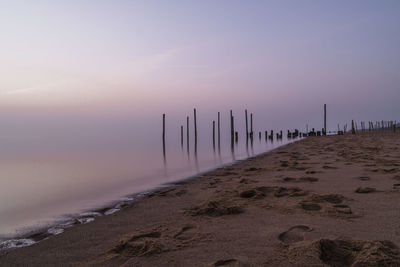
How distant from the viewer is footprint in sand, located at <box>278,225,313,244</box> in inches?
102

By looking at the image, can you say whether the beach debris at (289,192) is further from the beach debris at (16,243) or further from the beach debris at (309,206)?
the beach debris at (16,243)

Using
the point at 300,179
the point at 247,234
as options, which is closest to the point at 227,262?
the point at 247,234

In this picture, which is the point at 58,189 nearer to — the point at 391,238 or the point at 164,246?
the point at 164,246

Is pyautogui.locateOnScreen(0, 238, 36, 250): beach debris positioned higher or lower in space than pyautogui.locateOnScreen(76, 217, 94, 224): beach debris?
→ higher

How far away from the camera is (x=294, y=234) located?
2.74 metres

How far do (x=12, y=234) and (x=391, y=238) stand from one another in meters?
4.53

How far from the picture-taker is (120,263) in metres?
2.39

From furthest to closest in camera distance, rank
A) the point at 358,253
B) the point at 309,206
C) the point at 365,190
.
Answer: the point at 365,190
the point at 309,206
the point at 358,253

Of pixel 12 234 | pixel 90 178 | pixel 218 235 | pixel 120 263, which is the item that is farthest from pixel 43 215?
pixel 90 178

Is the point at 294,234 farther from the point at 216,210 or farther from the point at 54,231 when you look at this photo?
the point at 54,231

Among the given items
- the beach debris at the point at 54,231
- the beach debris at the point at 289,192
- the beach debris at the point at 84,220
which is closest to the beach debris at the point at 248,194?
the beach debris at the point at 289,192

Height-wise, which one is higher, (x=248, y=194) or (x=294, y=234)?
(x=294, y=234)

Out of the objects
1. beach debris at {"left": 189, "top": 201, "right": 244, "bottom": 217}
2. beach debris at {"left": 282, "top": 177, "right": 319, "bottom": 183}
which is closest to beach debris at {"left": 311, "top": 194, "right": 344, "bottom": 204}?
beach debris at {"left": 189, "top": 201, "right": 244, "bottom": 217}

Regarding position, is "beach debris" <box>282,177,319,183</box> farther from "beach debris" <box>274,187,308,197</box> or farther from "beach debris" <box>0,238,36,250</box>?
"beach debris" <box>0,238,36,250</box>
